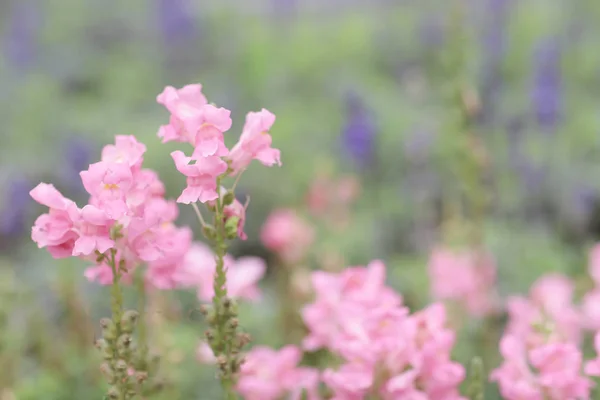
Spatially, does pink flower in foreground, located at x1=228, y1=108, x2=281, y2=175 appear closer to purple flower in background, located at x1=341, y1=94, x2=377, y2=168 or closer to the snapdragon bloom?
the snapdragon bloom

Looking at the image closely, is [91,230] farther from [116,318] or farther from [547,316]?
[547,316]

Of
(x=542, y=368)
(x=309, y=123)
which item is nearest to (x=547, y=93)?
(x=309, y=123)

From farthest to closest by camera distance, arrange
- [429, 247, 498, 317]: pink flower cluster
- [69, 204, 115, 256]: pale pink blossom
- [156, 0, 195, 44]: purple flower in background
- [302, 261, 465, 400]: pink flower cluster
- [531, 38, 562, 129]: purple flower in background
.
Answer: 1. [156, 0, 195, 44]: purple flower in background
2. [531, 38, 562, 129]: purple flower in background
3. [429, 247, 498, 317]: pink flower cluster
4. [302, 261, 465, 400]: pink flower cluster
5. [69, 204, 115, 256]: pale pink blossom

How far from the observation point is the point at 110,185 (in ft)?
2.86

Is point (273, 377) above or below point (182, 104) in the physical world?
below

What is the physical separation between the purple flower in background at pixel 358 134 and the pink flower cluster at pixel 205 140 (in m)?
1.51

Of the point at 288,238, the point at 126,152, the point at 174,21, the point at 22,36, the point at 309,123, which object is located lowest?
the point at 126,152

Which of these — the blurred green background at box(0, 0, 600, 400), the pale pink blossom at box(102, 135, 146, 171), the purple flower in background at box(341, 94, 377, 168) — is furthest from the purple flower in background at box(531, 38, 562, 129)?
the pale pink blossom at box(102, 135, 146, 171)

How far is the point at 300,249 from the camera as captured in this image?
2135 mm

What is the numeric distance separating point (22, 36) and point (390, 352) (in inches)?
163

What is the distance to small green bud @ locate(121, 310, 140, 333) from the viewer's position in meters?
0.90

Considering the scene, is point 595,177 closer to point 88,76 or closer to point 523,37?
point 523,37

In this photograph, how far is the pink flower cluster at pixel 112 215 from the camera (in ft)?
2.83

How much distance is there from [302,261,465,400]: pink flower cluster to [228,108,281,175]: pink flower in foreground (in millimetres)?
234
